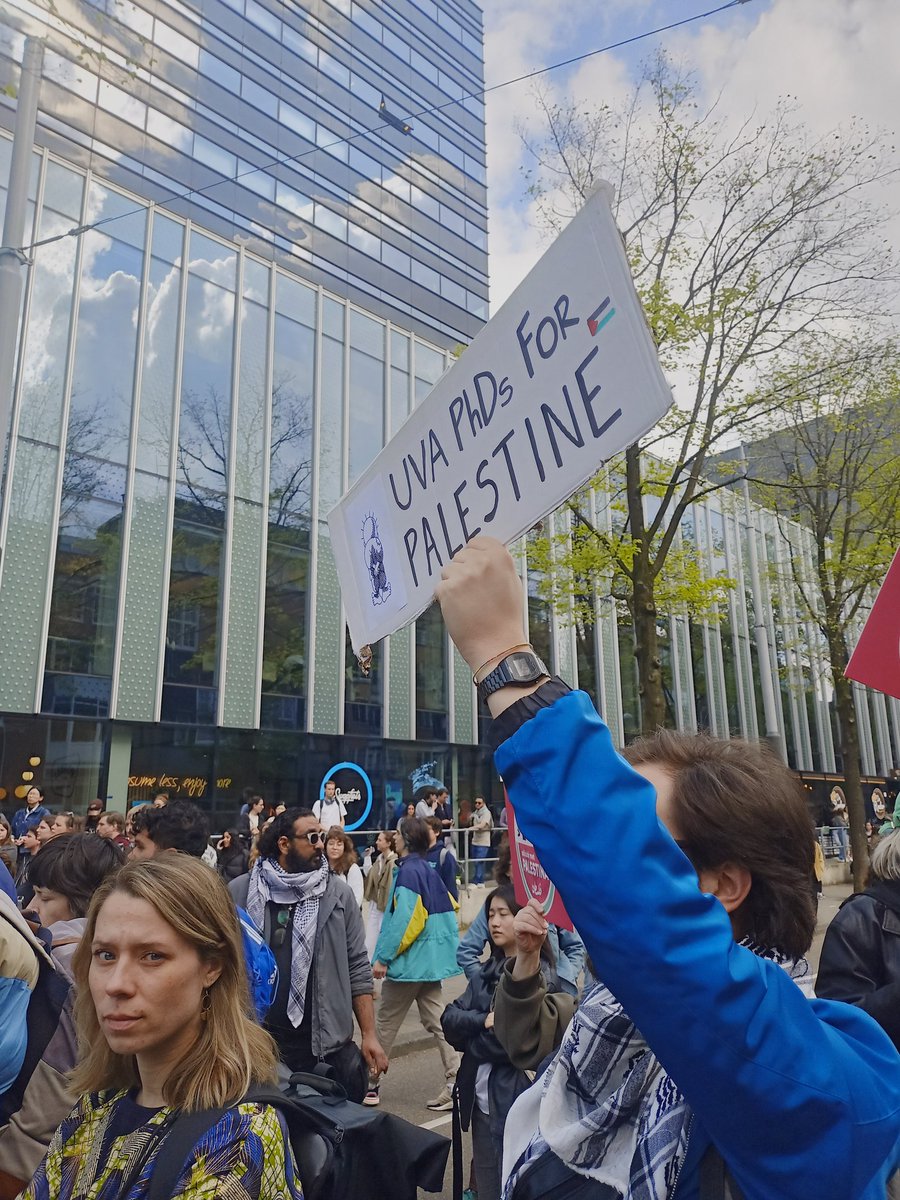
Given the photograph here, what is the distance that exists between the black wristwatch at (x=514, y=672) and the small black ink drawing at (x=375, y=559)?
45.4 inches

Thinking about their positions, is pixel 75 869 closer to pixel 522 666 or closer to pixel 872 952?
pixel 872 952

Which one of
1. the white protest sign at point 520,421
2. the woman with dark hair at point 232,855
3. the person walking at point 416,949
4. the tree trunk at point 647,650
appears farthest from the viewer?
the tree trunk at point 647,650

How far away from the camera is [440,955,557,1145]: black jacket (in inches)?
135

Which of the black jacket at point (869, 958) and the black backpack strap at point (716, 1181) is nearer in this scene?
the black backpack strap at point (716, 1181)

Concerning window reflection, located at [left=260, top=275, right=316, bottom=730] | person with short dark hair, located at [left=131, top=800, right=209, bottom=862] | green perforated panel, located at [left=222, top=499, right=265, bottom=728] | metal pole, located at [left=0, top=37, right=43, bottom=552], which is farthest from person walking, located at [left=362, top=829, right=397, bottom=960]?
window reflection, located at [left=260, top=275, right=316, bottom=730]

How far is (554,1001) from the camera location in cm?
317

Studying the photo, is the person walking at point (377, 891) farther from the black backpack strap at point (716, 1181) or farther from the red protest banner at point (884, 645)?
the black backpack strap at point (716, 1181)

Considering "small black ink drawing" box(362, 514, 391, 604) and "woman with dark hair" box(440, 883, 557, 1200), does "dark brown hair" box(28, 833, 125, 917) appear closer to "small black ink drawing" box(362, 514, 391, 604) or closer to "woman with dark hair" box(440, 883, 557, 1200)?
"woman with dark hair" box(440, 883, 557, 1200)

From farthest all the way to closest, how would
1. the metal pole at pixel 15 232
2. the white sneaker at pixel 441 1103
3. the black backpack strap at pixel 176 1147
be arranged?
the metal pole at pixel 15 232 < the white sneaker at pixel 441 1103 < the black backpack strap at pixel 176 1147

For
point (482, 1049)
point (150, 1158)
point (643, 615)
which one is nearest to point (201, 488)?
point (643, 615)

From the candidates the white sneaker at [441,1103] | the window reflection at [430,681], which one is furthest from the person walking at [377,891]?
the window reflection at [430,681]

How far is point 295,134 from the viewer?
25219 mm

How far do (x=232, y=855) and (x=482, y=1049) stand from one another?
21.4 ft

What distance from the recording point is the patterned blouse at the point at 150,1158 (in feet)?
5.82
